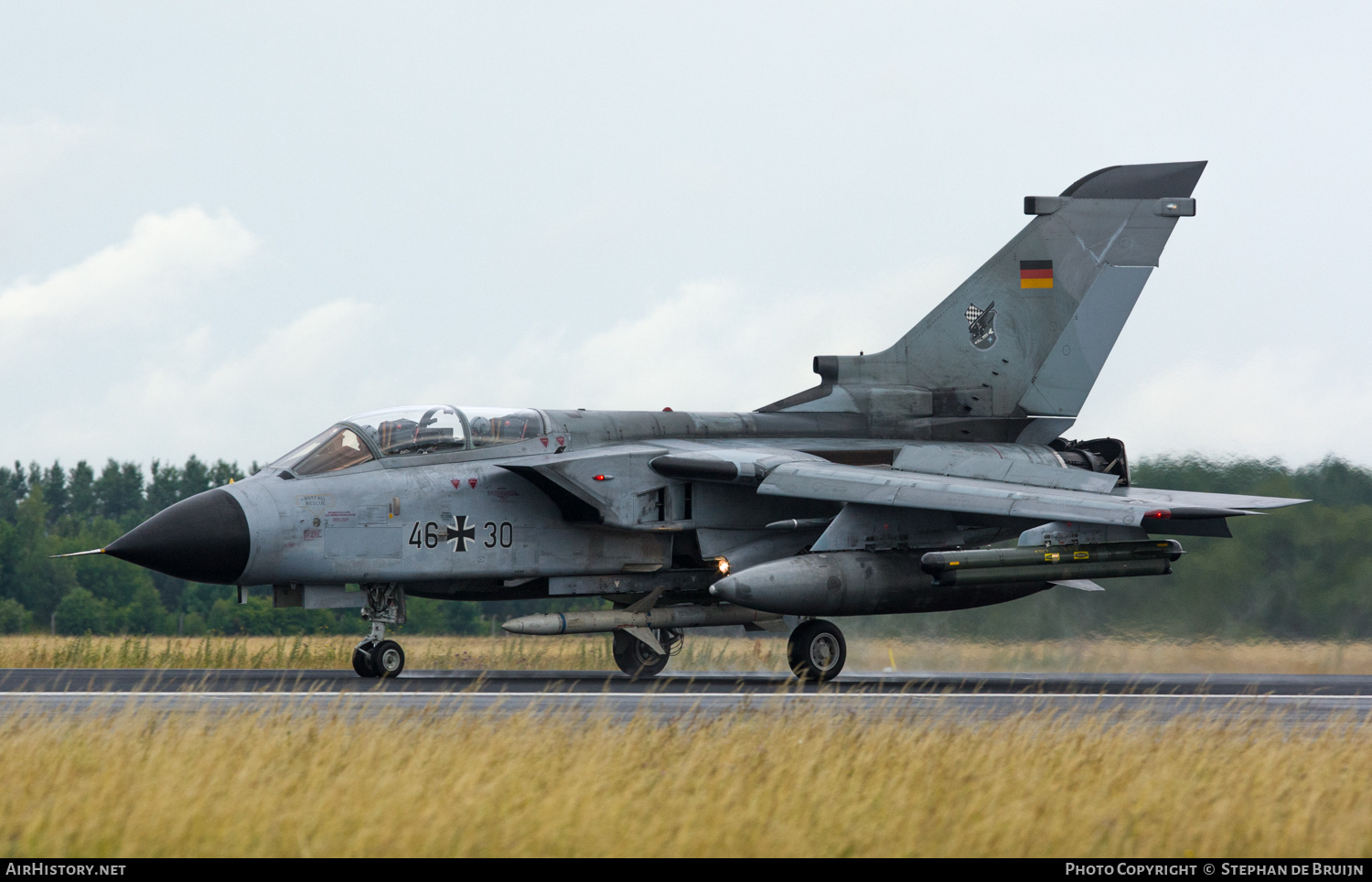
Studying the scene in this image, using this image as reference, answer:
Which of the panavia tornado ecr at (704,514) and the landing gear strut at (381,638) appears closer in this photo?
the panavia tornado ecr at (704,514)

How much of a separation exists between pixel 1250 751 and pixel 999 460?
7.86m

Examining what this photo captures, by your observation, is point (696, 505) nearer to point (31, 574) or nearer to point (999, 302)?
point (999, 302)

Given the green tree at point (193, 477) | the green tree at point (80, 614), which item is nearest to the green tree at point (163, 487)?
the green tree at point (193, 477)

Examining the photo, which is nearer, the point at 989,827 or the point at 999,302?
the point at 989,827

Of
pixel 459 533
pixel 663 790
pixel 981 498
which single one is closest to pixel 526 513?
pixel 459 533

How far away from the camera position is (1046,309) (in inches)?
677

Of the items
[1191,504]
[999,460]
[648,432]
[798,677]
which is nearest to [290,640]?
[648,432]

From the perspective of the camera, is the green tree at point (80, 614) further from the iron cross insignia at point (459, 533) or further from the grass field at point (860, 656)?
the iron cross insignia at point (459, 533)

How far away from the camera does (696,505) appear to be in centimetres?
1470

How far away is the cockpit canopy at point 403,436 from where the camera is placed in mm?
13492

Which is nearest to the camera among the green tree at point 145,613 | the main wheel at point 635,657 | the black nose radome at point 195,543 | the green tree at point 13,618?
the black nose radome at point 195,543

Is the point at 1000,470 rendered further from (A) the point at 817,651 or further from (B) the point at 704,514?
Answer: (B) the point at 704,514

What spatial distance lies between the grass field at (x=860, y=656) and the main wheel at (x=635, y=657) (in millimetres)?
2072

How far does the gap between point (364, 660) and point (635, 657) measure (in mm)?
3019
